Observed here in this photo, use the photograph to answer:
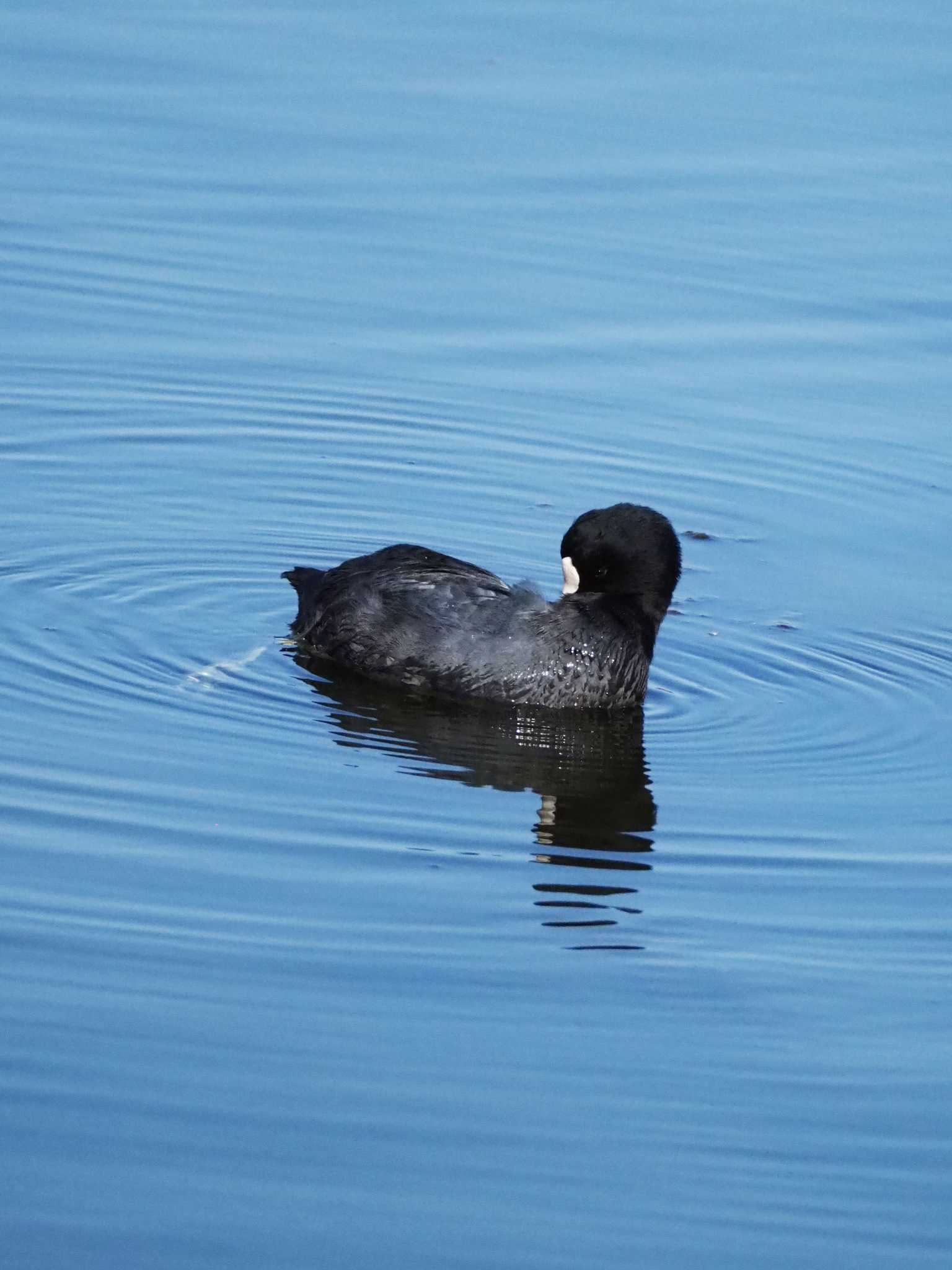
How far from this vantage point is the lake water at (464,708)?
4.75m

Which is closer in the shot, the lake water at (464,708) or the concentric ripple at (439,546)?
the lake water at (464,708)

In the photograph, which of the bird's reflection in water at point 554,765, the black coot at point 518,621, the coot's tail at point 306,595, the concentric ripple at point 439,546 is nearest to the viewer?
the bird's reflection in water at point 554,765

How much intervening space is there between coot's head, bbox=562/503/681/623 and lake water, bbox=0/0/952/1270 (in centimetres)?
43

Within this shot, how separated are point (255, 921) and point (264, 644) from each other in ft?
9.67

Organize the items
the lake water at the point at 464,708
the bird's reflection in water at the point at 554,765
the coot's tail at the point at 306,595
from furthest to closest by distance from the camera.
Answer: the coot's tail at the point at 306,595, the bird's reflection in water at the point at 554,765, the lake water at the point at 464,708

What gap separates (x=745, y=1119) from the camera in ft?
16.3

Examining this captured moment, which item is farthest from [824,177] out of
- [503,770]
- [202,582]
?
[503,770]

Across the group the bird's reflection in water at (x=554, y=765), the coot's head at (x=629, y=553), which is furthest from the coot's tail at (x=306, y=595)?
the coot's head at (x=629, y=553)

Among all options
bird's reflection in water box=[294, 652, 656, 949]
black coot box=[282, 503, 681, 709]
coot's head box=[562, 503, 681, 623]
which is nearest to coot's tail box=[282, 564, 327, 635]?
black coot box=[282, 503, 681, 709]

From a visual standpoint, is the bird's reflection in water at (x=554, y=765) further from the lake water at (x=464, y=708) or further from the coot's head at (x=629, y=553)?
the coot's head at (x=629, y=553)

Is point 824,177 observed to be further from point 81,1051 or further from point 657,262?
point 81,1051

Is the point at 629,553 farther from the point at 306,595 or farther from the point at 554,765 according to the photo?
the point at 306,595

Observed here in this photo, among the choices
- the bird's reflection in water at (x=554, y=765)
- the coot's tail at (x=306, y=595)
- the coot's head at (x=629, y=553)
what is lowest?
the bird's reflection in water at (x=554, y=765)

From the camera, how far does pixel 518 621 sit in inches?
328
